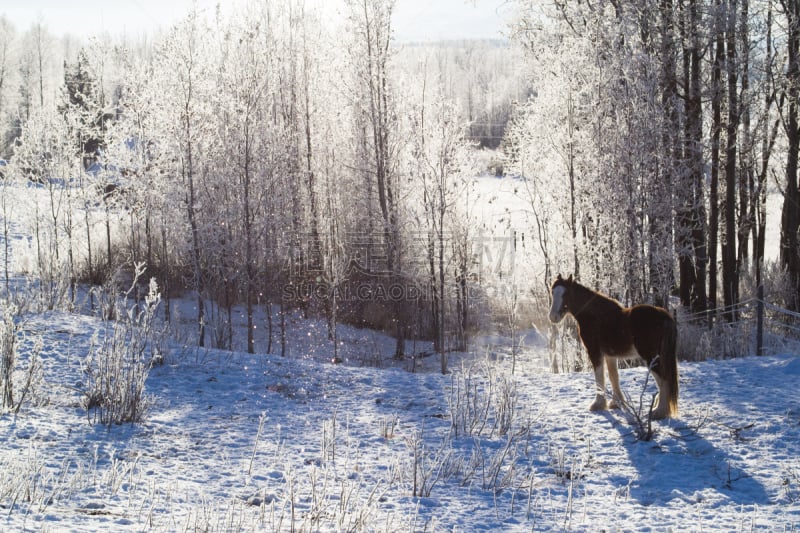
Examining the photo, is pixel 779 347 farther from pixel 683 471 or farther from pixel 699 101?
pixel 683 471

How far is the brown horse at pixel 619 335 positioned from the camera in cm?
652

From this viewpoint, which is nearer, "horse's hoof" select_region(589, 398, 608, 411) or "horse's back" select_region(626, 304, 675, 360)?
"horse's back" select_region(626, 304, 675, 360)

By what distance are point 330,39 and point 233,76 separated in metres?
8.23

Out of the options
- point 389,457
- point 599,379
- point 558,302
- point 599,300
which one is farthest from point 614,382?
point 389,457

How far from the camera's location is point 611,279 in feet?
40.4

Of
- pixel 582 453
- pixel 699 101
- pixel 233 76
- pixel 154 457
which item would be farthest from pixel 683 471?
pixel 233 76

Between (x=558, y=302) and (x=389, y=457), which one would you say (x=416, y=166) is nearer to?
(x=558, y=302)

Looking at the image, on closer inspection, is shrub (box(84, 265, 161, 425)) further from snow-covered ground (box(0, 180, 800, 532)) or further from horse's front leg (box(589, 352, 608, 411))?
horse's front leg (box(589, 352, 608, 411))

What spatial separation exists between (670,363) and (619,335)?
1.84 feet

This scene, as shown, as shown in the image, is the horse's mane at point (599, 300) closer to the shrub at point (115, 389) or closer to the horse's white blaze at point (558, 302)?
the horse's white blaze at point (558, 302)

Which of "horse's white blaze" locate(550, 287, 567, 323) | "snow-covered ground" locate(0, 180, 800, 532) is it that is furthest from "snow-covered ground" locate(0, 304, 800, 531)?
"horse's white blaze" locate(550, 287, 567, 323)

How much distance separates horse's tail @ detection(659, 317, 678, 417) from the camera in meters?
6.49

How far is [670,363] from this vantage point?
257 inches

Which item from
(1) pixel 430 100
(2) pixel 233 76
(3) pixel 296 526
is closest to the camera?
(3) pixel 296 526
